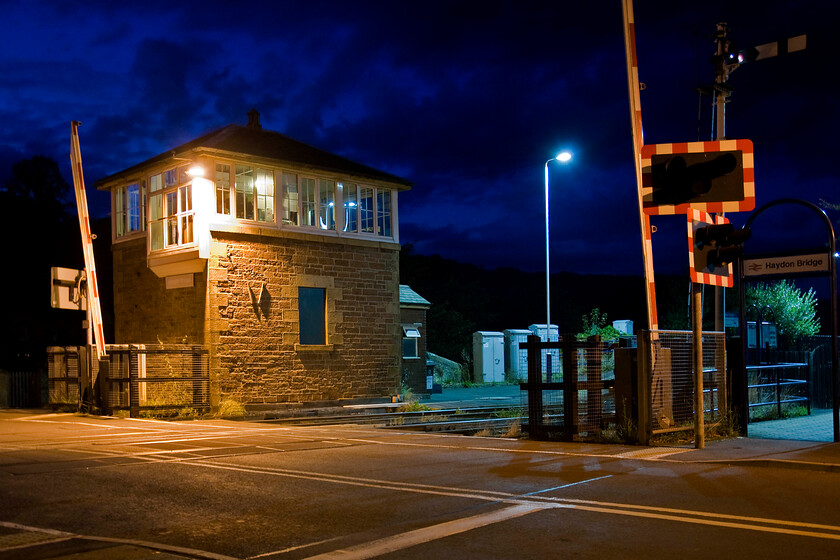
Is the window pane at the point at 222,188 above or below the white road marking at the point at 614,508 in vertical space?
above

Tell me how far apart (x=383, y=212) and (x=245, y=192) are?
15.9 ft

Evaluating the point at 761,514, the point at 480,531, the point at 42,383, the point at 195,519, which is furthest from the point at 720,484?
the point at 42,383

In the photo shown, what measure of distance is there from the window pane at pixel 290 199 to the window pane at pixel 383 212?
2.93 m

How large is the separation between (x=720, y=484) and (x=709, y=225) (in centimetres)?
423

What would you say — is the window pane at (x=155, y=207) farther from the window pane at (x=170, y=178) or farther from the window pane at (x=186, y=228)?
the window pane at (x=186, y=228)

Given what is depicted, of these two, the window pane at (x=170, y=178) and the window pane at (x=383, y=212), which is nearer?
the window pane at (x=170, y=178)

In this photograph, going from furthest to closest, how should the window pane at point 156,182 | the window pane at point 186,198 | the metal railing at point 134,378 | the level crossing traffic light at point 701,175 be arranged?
the window pane at point 156,182
the window pane at point 186,198
the metal railing at point 134,378
the level crossing traffic light at point 701,175

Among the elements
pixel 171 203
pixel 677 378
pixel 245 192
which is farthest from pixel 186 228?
pixel 677 378

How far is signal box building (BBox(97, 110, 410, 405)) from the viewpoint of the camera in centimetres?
2244

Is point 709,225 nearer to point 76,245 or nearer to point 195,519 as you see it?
point 195,519

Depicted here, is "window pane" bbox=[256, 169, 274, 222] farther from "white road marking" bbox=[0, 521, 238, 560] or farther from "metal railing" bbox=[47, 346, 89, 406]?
"white road marking" bbox=[0, 521, 238, 560]

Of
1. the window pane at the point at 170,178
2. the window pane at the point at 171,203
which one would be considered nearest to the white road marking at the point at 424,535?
the window pane at the point at 171,203

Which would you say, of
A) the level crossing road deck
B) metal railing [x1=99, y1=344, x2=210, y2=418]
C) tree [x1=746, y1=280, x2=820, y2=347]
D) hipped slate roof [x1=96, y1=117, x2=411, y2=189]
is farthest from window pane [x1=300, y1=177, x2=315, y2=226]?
tree [x1=746, y1=280, x2=820, y2=347]

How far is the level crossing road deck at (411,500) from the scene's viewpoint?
6535 mm
